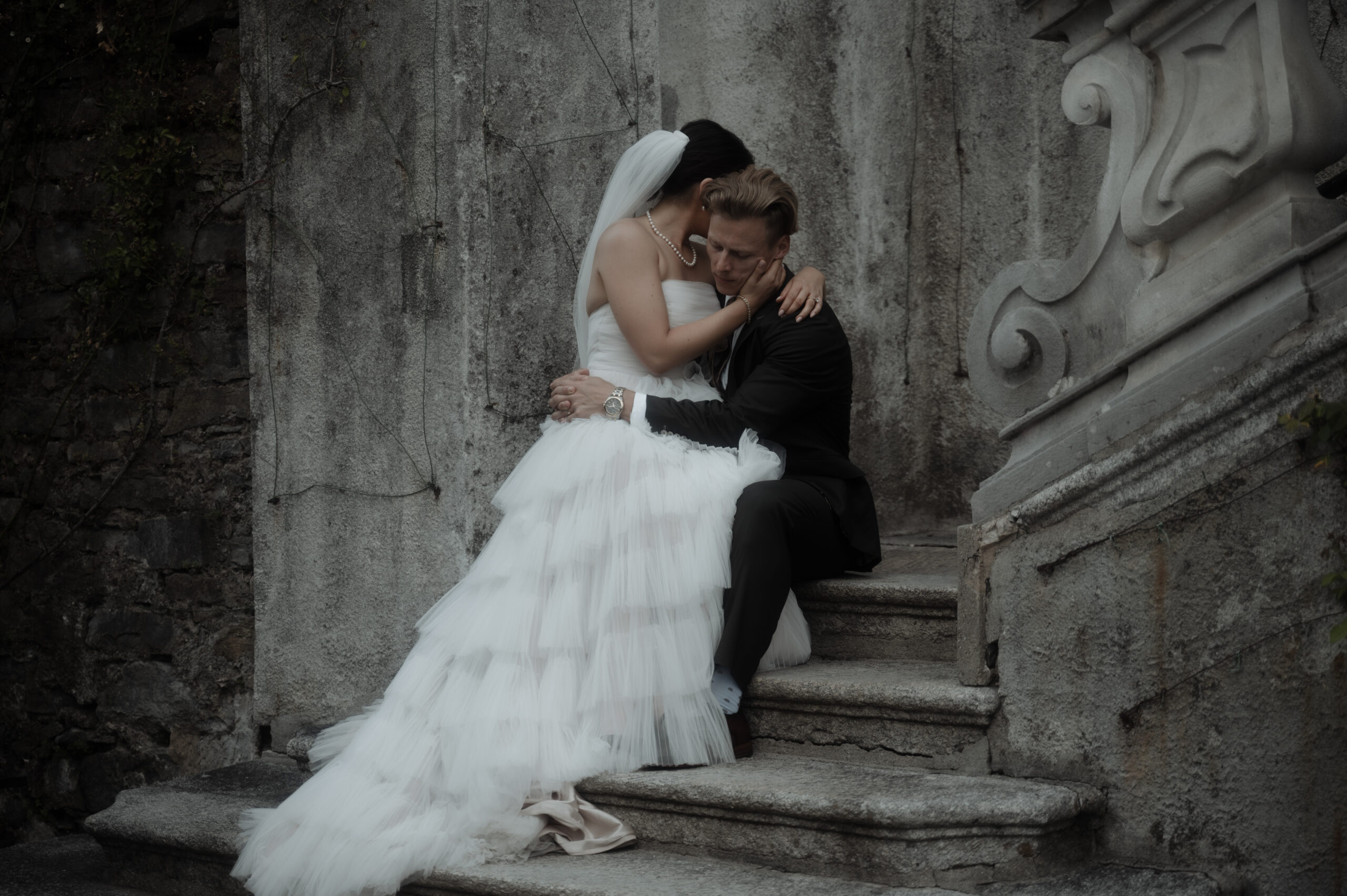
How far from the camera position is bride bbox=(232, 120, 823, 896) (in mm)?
2926

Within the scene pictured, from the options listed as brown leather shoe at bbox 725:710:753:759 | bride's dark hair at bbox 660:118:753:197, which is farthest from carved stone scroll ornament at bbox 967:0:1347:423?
bride's dark hair at bbox 660:118:753:197

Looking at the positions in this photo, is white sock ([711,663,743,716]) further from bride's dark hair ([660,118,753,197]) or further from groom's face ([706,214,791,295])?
bride's dark hair ([660,118,753,197])

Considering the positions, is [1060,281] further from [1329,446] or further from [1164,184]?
[1329,446]

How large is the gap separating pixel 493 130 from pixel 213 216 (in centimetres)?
127

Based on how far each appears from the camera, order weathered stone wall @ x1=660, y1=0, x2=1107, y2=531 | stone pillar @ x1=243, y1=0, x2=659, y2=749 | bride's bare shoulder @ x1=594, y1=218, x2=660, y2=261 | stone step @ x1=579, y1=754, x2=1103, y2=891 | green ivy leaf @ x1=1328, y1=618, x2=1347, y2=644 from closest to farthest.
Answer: green ivy leaf @ x1=1328, y1=618, x2=1347, y2=644 < stone step @ x1=579, y1=754, x2=1103, y2=891 < bride's bare shoulder @ x1=594, y1=218, x2=660, y2=261 < stone pillar @ x1=243, y1=0, x2=659, y2=749 < weathered stone wall @ x1=660, y1=0, x2=1107, y2=531

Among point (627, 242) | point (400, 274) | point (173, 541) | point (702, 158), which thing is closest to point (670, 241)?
point (627, 242)

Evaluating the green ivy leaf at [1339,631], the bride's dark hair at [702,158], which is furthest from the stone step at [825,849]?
the bride's dark hair at [702,158]

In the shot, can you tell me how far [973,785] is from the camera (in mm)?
2779

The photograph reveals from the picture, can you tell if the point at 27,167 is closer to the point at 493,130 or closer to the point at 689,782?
the point at 493,130

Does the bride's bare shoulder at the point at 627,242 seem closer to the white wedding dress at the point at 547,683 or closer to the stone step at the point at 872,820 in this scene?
the white wedding dress at the point at 547,683

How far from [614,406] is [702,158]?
82 centimetres

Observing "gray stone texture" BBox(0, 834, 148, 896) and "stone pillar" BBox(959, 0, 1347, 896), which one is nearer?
"stone pillar" BBox(959, 0, 1347, 896)

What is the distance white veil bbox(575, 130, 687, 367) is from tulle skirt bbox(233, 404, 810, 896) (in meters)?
0.56

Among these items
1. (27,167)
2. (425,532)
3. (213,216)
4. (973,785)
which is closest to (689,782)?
(973,785)
